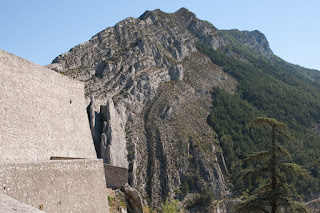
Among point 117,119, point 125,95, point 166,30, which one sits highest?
point 166,30

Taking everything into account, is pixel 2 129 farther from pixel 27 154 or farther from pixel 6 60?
pixel 6 60

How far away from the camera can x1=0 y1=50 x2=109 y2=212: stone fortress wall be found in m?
10.1

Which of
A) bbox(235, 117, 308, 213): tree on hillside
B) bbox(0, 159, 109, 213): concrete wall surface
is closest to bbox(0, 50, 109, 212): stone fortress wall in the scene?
bbox(0, 159, 109, 213): concrete wall surface

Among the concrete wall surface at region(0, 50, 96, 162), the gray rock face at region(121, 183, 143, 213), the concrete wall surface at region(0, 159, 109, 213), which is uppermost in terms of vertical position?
the concrete wall surface at region(0, 50, 96, 162)

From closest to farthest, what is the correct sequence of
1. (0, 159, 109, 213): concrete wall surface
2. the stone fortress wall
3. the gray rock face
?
(0, 159, 109, 213): concrete wall surface, the stone fortress wall, the gray rock face

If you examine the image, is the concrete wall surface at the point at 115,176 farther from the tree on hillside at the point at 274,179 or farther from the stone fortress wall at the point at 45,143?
the tree on hillside at the point at 274,179

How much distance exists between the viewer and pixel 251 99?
91750mm

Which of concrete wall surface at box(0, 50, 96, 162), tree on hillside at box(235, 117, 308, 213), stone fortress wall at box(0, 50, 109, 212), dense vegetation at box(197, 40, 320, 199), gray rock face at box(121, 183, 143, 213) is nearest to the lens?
stone fortress wall at box(0, 50, 109, 212)

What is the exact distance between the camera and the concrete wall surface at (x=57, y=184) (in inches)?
368

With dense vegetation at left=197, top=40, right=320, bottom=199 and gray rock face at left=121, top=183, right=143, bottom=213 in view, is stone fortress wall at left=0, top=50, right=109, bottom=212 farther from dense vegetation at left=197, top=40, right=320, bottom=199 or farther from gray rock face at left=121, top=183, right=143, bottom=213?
dense vegetation at left=197, top=40, right=320, bottom=199

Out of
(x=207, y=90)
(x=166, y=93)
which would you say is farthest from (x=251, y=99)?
(x=166, y=93)

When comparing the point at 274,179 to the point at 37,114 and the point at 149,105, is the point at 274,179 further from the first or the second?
the point at 149,105

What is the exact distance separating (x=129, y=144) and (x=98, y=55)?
75.6 ft

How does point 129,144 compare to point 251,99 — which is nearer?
point 129,144
